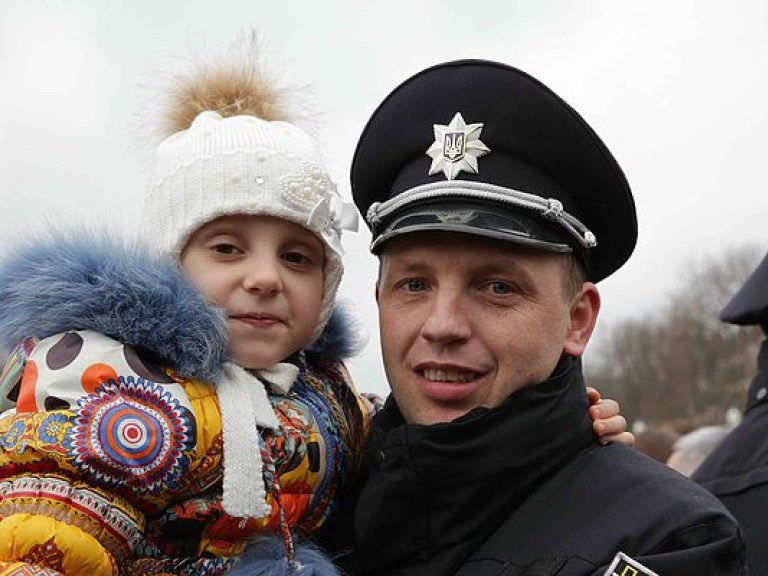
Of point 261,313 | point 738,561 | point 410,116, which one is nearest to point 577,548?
point 738,561

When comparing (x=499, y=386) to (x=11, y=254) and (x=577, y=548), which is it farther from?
(x=11, y=254)

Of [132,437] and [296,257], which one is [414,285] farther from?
[132,437]

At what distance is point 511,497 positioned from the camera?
2.72 metres

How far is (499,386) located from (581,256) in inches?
17.1

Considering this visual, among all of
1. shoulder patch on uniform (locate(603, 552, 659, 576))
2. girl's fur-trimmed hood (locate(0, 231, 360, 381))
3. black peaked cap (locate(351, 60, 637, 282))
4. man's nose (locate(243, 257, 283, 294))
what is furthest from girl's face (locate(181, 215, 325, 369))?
shoulder patch on uniform (locate(603, 552, 659, 576))

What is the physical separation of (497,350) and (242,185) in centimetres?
84

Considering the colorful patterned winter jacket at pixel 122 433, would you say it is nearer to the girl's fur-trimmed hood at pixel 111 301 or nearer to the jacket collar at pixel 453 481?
the girl's fur-trimmed hood at pixel 111 301

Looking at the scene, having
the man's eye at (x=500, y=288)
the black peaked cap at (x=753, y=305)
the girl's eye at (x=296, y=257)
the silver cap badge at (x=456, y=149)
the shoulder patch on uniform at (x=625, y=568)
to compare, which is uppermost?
the black peaked cap at (x=753, y=305)

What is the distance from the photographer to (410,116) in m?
2.98

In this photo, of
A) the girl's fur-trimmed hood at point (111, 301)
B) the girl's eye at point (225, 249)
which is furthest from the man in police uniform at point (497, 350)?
the girl's fur-trimmed hood at point (111, 301)

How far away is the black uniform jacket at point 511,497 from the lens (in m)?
2.54

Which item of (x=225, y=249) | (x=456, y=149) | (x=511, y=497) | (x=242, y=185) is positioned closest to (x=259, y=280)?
(x=225, y=249)

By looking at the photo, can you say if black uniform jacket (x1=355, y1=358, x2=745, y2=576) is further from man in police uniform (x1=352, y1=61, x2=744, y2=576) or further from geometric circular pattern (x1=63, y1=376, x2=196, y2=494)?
geometric circular pattern (x1=63, y1=376, x2=196, y2=494)

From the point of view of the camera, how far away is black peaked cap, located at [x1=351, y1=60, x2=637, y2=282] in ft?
9.13
